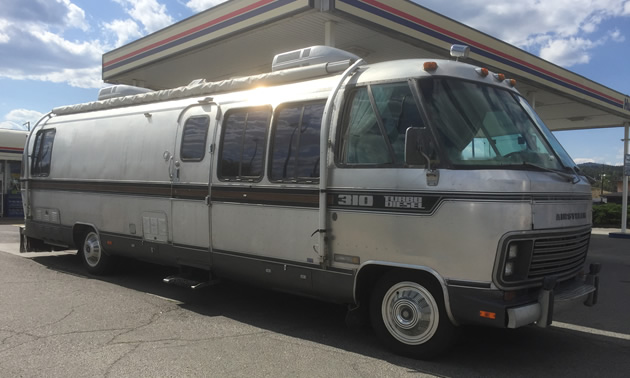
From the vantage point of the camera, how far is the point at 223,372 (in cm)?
446

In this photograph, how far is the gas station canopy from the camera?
9.96 m

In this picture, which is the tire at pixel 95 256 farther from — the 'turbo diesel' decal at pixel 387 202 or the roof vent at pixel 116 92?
the 'turbo diesel' decal at pixel 387 202

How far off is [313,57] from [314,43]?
602cm

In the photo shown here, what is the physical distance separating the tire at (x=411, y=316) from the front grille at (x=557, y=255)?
860 mm

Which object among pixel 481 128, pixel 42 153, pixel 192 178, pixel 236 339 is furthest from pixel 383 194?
pixel 42 153

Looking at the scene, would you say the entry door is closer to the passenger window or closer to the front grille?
the passenger window

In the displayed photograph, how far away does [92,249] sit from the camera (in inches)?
Answer: 345

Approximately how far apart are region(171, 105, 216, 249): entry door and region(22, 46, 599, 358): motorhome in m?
0.02

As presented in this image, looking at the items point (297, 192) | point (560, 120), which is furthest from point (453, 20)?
point (560, 120)

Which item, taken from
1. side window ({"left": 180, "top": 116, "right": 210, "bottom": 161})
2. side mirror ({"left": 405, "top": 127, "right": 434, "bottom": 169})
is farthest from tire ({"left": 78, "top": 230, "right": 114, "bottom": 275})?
side mirror ({"left": 405, "top": 127, "right": 434, "bottom": 169})

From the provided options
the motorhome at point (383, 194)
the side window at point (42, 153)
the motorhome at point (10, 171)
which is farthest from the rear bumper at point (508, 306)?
the motorhome at point (10, 171)

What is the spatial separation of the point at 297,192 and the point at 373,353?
1.84 meters

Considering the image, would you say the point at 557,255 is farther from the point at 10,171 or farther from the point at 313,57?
the point at 10,171

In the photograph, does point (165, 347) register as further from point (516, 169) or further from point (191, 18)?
point (191, 18)
